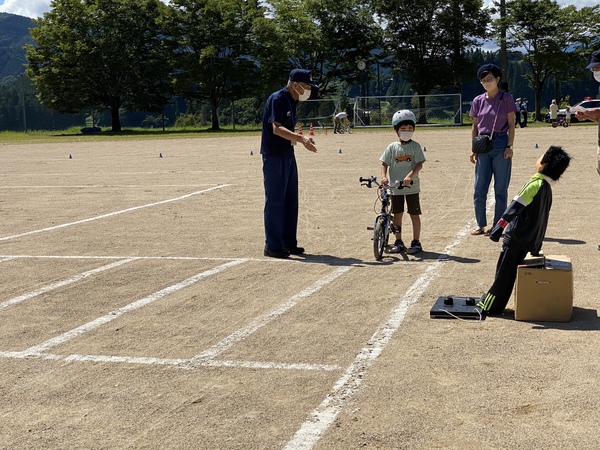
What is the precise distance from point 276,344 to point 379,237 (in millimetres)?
3306

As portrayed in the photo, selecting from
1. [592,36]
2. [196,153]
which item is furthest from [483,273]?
[592,36]

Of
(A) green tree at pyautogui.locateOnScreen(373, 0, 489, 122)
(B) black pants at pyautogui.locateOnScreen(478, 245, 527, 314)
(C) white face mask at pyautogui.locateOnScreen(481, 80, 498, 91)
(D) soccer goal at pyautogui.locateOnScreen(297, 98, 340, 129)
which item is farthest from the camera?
(A) green tree at pyautogui.locateOnScreen(373, 0, 489, 122)

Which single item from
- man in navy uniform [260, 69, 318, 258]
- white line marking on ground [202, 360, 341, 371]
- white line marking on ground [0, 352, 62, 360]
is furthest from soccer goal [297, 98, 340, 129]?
white line marking on ground [202, 360, 341, 371]

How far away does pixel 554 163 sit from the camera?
686cm

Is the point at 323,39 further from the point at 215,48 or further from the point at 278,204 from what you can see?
the point at 278,204

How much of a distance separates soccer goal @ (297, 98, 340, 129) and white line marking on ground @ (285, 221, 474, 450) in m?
45.2

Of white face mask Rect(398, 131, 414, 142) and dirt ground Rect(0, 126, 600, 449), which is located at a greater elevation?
white face mask Rect(398, 131, 414, 142)

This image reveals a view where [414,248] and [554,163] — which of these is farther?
[414,248]

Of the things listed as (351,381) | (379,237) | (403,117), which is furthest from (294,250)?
(351,381)

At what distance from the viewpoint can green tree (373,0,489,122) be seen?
66500mm

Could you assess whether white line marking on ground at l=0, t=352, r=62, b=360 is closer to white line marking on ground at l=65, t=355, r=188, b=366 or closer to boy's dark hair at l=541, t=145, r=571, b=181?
white line marking on ground at l=65, t=355, r=188, b=366

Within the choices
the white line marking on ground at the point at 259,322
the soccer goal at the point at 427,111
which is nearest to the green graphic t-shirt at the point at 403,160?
the white line marking on ground at the point at 259,322

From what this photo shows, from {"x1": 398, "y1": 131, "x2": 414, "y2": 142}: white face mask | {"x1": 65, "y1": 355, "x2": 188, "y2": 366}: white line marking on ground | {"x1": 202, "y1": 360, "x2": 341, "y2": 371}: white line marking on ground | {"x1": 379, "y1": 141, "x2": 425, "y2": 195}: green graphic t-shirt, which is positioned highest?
{"x1": 398, "y1": 131, "x2": 414, "y2": 142}: white face mask

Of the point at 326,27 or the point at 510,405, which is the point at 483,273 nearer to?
the point at 510,405
